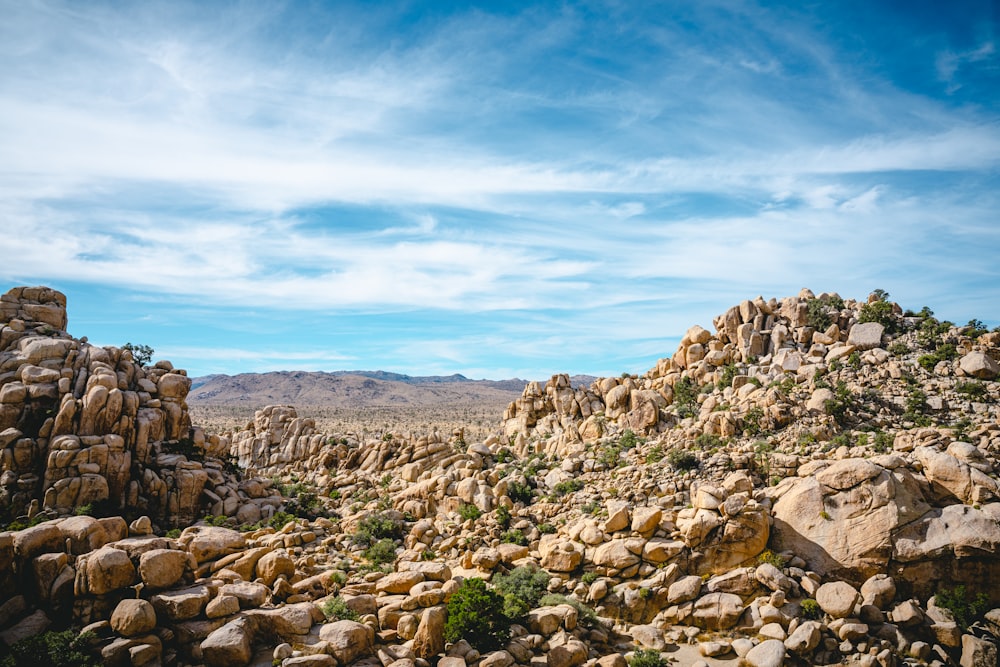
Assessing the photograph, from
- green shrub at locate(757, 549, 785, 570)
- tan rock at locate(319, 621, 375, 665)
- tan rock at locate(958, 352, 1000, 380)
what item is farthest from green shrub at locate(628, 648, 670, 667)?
tan rock at locate(958, 352, 1000, 380)

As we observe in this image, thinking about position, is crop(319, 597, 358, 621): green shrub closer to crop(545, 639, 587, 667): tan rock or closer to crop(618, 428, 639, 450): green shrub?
crop(545, 639, 587, 667): tan rock

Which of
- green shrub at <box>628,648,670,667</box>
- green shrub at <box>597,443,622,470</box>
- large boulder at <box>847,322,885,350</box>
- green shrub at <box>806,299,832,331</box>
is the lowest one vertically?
green shrub at <box>628,648,670,667</box>

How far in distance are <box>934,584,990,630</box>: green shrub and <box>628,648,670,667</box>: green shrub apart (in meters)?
12.0

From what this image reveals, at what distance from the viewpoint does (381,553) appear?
31.5 metres

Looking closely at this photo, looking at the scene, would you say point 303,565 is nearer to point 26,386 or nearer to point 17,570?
point 17,570

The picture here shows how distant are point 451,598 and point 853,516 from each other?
18514mm

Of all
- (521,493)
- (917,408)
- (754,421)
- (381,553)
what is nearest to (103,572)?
(381,553)

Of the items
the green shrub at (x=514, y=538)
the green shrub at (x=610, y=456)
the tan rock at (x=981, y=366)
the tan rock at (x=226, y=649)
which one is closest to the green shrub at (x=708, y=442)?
the green shrub at (x=610, y=456)

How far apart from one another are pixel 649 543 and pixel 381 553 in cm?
1429

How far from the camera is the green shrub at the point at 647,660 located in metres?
22.3

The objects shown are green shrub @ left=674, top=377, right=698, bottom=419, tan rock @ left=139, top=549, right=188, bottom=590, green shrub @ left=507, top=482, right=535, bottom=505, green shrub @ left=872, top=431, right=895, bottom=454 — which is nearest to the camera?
tan rock @ left=139, top=549, right=188, bottom=590

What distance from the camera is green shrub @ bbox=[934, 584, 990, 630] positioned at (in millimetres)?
23484

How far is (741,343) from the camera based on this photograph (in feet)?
139

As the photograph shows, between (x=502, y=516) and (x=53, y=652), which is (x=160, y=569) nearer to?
(x=53, y=652)
